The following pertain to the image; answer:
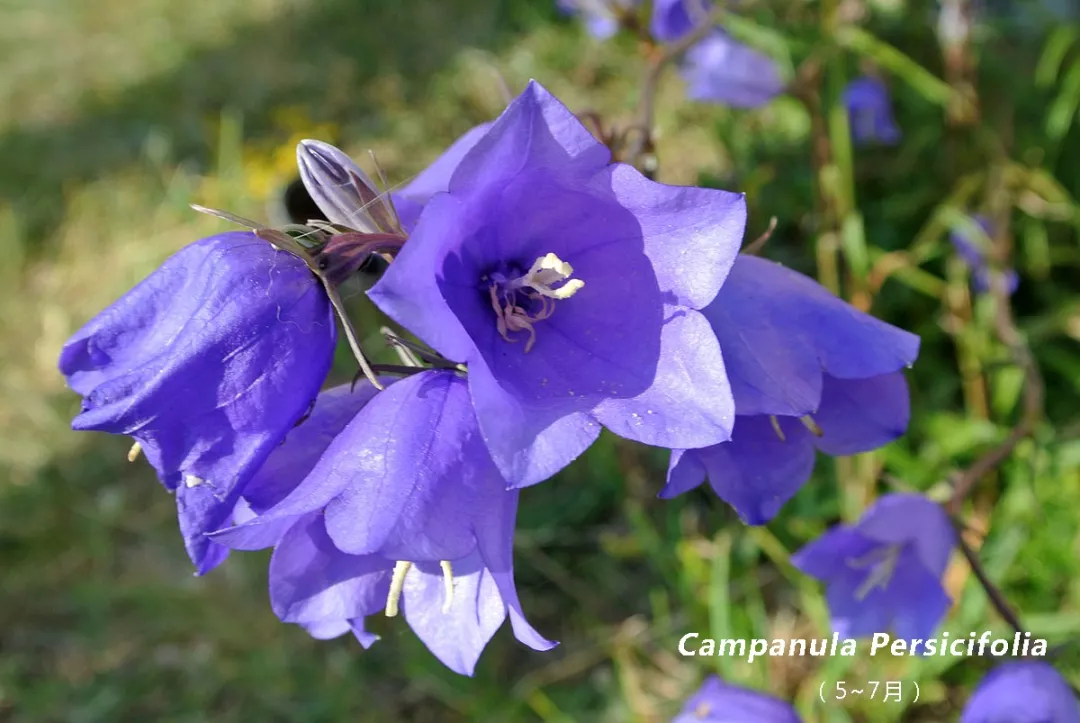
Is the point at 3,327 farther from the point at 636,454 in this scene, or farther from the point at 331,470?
the point at 331,470

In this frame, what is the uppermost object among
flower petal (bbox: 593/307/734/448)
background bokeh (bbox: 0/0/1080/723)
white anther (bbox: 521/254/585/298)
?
white anther (bbox: 521/254/585/298)

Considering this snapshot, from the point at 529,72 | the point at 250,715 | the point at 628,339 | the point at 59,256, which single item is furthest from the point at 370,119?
the point at 628,339

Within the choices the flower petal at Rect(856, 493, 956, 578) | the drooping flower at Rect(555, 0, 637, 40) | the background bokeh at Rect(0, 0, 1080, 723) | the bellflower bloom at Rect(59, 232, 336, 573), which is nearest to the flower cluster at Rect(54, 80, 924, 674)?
A: the bellflower bloom at Rect(59, 232, 336, 573)

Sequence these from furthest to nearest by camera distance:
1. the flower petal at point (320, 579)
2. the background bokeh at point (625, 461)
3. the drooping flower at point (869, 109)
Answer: the drooping flower at point (869, 109)
the background bokeh at point (625, 461)
the flower petal at point (320, 579)

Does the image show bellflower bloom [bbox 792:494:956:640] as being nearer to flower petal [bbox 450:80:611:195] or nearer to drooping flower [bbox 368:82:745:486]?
drooping flower [bbox 368:82:745:486]

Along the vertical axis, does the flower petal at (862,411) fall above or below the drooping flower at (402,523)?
below

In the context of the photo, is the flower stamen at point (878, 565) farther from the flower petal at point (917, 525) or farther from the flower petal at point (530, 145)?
the flower petal at point (530, 145)

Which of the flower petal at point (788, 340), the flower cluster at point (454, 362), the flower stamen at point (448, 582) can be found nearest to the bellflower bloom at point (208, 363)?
the flower cluster at point (454, 362)
